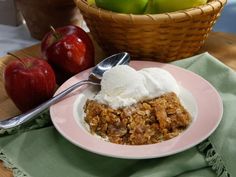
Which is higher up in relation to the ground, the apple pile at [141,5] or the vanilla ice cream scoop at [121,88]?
the apple pile at [141,5]

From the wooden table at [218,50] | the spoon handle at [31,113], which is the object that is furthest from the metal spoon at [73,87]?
the wooden table at [218,50]

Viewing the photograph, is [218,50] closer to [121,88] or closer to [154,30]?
[154,30]

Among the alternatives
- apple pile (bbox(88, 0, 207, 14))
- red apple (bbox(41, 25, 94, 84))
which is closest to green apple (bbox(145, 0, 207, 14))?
apple pile (bbox(88, 0, 207, 14))

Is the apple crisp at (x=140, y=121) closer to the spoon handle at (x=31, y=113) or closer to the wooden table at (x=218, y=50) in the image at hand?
the spoon handle at (x=31, y=113)

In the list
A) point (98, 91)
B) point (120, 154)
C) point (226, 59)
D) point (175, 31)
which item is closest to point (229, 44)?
point (226, 59)

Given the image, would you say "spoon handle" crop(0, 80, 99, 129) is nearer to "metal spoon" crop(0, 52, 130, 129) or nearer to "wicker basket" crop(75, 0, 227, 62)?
"metal spoon" crop(0, 52, 130, 129)

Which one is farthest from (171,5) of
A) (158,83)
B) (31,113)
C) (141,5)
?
(31,113)

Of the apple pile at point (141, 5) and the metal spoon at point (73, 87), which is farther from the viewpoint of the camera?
the apple pile at point (141, 5)
